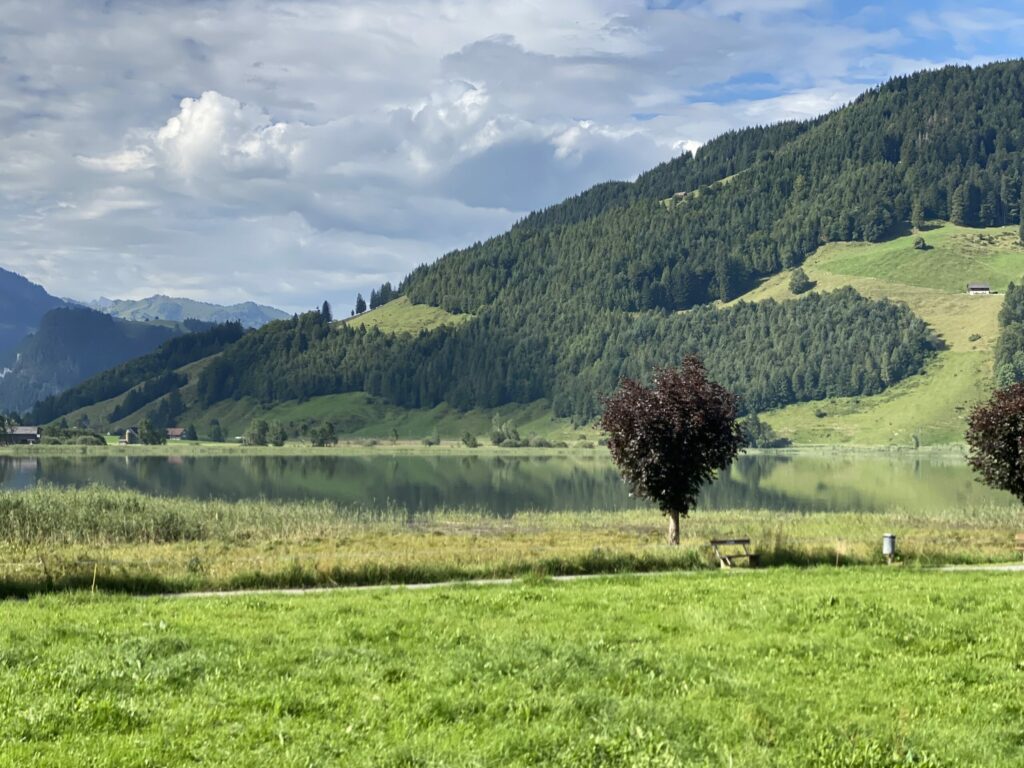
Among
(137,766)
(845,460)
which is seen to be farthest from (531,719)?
(845,460)

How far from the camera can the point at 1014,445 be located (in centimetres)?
4138

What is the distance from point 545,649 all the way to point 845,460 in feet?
605

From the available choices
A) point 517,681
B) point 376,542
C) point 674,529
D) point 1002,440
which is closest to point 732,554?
point 674,529

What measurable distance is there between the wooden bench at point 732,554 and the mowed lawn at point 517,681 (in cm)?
901

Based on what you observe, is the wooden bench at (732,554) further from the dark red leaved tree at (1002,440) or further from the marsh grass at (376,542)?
the dark red leaved tree at (1002,440)

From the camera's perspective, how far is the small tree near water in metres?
40.7

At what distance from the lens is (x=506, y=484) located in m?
114

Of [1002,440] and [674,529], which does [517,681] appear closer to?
[674,529]

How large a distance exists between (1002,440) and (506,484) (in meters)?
77.1

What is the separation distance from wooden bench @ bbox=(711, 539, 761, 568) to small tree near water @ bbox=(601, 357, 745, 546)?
821 cm

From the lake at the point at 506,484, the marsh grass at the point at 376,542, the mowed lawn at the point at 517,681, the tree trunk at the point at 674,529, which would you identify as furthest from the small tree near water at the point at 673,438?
the lake at the point at 506,484

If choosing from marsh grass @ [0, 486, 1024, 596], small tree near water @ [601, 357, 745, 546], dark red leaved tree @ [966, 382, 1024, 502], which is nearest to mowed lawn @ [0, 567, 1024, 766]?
marsh grass @ [0, 486, 1024, 596]

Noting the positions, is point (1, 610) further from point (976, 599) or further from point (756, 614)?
point (976, 599)

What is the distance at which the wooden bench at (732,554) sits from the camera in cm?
3025
